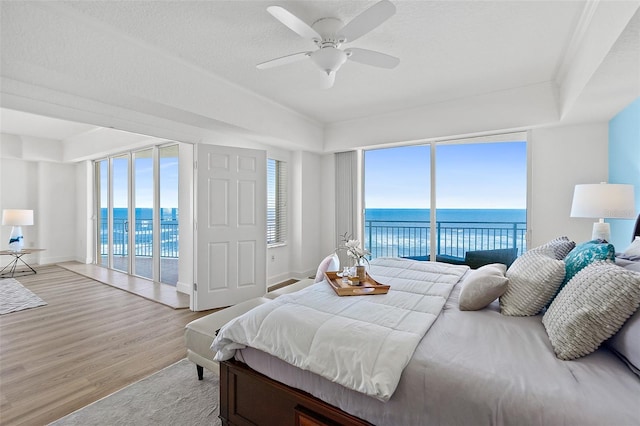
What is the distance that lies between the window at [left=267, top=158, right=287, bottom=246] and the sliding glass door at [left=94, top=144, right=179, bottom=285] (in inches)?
63.8

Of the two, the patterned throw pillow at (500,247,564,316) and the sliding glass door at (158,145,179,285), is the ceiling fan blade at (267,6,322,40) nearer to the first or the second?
the patterned throw pillow at (500,247,564,316)

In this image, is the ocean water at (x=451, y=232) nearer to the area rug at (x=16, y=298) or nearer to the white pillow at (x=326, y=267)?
the white pillow at (x=326, y=267)

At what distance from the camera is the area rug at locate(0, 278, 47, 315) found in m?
3.73

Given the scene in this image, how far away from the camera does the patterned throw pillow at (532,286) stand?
157cm

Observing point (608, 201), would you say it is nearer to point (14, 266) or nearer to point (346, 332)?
point (346, 332)

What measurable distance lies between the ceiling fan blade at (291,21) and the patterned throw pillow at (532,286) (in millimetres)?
2066

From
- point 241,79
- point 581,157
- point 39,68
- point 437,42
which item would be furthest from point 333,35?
point 581,157

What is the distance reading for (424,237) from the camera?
6.69 meters

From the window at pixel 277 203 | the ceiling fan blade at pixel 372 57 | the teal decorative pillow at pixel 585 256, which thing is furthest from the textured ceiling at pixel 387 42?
the window at pixel 277 203

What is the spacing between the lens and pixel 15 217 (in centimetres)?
563

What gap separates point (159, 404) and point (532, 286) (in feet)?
8.30

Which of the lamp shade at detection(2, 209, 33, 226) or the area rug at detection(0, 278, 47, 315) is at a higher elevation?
the lamp shade at detection(2, 209, 33, 226)

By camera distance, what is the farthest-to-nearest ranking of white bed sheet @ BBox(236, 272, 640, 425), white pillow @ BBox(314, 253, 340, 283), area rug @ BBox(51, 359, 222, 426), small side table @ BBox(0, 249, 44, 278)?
small side table @ BBox(0, 249, 44, 278)
white pillow @ BBox(314, 253, 340, 283)
area rug @ BBox(51, 359, 222, 426)
white bed sheet @ BBox(236, 272, 640, 425)

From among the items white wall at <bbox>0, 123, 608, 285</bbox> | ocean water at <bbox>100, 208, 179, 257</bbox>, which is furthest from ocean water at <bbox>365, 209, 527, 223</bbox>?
ocean water at <bbox>100, 208, 179, 257</bbox>
